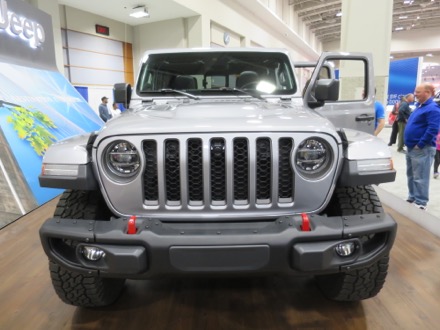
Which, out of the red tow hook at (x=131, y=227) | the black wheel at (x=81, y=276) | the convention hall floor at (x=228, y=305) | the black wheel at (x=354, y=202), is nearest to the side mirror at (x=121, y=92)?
the black wheel at (x=81, y=276)

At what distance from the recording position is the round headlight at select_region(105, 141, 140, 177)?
1634mm

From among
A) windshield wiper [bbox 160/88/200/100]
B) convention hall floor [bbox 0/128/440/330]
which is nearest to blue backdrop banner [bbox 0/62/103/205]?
convention hall floor [bbox 0/128/440/330]

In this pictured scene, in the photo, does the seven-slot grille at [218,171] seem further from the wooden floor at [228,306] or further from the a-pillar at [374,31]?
the a-pillar at [374,31]

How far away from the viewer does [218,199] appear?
5.49ft

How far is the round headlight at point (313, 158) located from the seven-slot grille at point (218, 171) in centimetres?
6

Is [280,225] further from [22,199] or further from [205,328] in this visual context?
[22,199]

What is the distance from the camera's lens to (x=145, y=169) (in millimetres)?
1617

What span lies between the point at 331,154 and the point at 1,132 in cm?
407

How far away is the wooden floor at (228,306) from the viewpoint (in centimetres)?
198

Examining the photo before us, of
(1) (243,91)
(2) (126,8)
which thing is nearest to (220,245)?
(1) (243,91)

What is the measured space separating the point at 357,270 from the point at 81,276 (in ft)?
4.84

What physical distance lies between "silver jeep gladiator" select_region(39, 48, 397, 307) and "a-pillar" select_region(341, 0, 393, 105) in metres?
6.00

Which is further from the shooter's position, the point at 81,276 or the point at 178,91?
the point at 178,91

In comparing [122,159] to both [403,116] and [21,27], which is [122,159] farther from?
[403,116]
